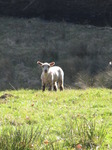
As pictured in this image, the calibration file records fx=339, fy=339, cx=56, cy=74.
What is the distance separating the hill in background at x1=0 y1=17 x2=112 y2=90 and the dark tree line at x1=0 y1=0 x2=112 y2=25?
1140 millimetres

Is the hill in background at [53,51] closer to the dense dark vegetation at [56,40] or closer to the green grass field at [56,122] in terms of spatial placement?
the dense dark vegetation at [56,40]

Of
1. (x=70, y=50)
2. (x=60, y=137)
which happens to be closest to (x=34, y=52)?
(x=70, y=50)

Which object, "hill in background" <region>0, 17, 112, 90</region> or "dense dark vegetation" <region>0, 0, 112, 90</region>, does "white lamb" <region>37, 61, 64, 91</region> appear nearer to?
"hill in background" <region>0, 17, 112, 90</region>

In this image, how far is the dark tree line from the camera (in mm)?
30562

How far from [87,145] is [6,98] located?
5.78 m

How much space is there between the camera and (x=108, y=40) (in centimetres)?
2706

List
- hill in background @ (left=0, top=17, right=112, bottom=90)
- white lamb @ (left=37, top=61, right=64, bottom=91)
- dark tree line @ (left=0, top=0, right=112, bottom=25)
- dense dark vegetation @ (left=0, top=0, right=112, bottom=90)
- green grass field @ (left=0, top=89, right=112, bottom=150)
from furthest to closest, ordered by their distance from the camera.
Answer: dark tree line @ (left=0, top=0, right=112, bottom=25)
dense dark vegetation @ (left=0, top=0, right=112, bottom=90)
hill in background @ (left=0, top=17, right=112, bottom=90)
white lamb @ (left=37, top=61, right=64, bottom=91)
green grass field @ (left=0, top=89, right=112, bottom=150)

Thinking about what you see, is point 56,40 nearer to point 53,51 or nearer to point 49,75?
point 53,51

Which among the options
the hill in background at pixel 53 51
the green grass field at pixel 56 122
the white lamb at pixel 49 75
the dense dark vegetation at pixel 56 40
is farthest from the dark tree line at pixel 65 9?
the green grass field at pixel 56 122

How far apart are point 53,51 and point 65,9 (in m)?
7.44

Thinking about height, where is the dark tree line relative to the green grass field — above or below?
above

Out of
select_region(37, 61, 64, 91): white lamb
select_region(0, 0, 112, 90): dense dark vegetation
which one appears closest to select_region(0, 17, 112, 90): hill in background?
select_region(0, 0, 112, 90): dense dark vegetation

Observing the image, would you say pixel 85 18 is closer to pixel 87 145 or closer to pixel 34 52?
pixel 34 52

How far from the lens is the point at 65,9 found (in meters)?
31.6
